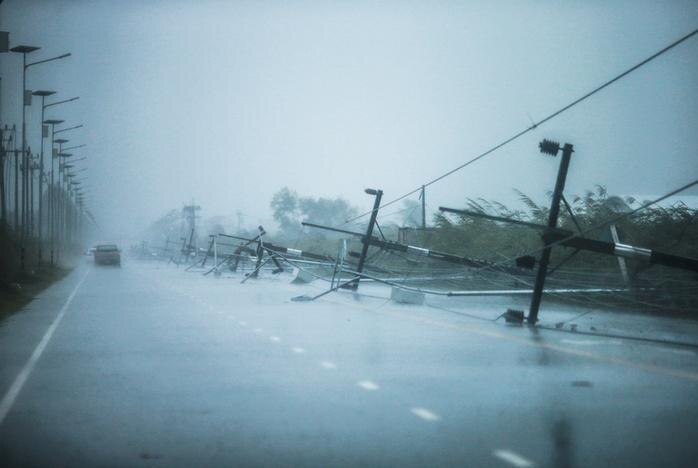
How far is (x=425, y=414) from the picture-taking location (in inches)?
329

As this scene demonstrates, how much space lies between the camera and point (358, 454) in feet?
22.2

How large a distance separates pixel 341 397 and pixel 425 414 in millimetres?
1257

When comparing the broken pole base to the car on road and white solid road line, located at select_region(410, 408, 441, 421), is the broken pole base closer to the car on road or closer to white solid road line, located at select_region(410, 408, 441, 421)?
white solid road line, located at select_region(410, 408, 441, 421)

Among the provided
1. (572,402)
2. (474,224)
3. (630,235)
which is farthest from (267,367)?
(474,224)

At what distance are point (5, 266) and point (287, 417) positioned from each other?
1113 inches

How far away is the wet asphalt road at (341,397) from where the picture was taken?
689 centimetres

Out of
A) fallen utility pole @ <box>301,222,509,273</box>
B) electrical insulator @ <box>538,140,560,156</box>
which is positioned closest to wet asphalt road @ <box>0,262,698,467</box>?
electrical insulator @ <box>538,140,560,156</box>

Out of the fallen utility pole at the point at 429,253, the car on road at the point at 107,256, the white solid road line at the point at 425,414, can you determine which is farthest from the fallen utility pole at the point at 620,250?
the car on road at the point at 107,256

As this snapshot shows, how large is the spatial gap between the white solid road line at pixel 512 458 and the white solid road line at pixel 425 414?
52.9 inches

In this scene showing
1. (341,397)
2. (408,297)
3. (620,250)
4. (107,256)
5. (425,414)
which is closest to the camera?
(425,414)

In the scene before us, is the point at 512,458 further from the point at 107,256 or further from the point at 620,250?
the point at 107,256

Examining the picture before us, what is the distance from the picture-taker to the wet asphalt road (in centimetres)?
689

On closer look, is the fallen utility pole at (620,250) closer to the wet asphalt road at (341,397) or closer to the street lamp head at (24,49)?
the wet asphalt road at (341,397)

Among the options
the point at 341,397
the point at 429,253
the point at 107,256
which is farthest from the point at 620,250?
the point at 107,256
